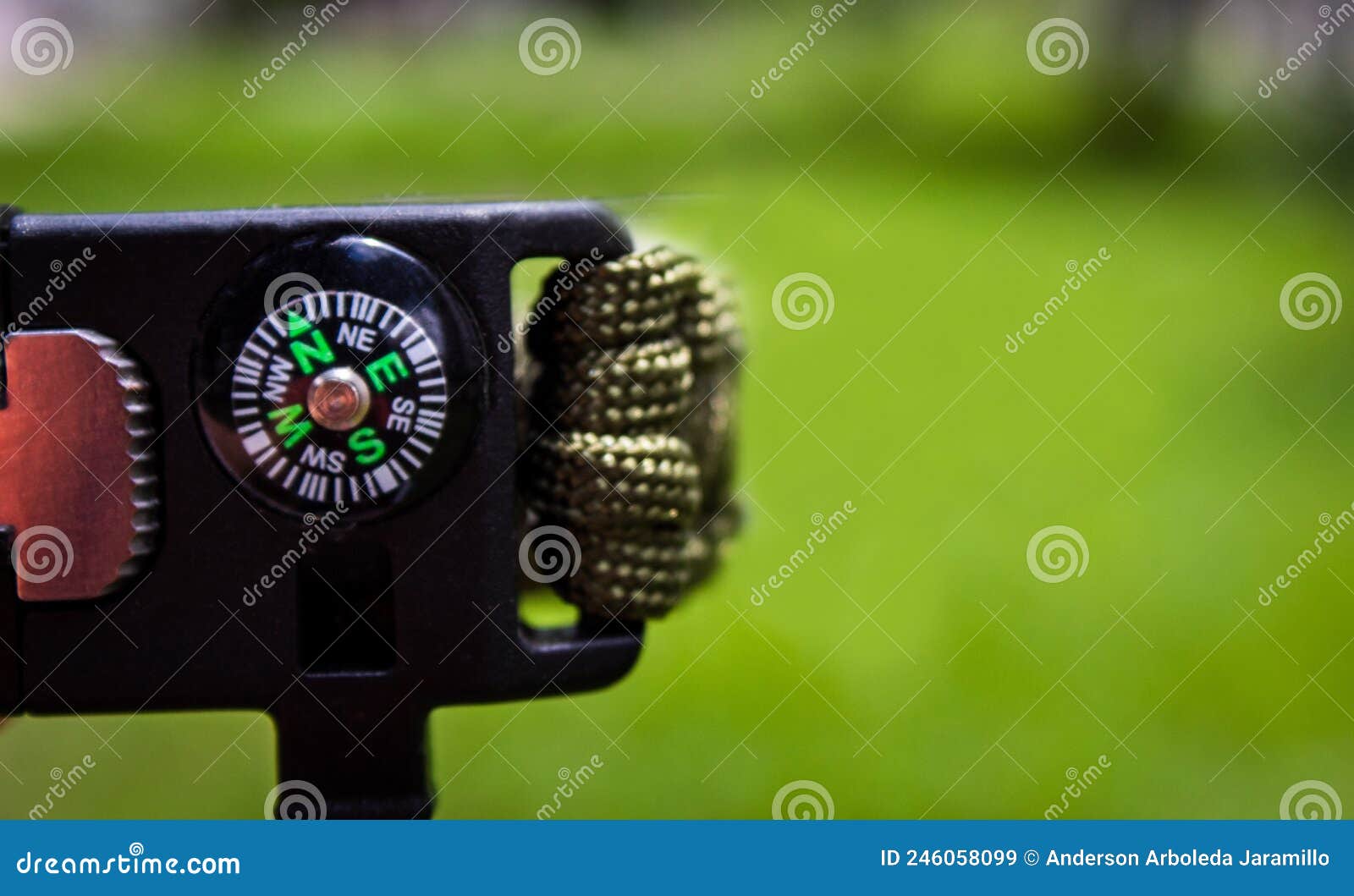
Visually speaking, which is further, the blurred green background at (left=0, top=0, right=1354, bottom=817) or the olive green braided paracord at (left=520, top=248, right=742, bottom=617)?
the blurred green background at (left=0, top=0, right=1354, bottom=817)

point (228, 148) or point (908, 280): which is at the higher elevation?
point (908, 280)

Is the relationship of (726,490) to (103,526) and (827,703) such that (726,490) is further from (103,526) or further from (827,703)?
(827,703)

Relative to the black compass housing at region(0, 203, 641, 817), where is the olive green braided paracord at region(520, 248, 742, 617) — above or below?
above

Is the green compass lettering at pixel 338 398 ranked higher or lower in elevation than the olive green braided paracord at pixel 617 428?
lower

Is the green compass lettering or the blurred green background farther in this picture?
the blurred green background

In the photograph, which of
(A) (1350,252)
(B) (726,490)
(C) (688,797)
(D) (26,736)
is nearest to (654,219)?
(B) (726,490)

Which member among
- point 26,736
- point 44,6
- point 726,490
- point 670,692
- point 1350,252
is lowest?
point 26,736

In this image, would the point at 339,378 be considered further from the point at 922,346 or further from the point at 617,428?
the point at 922,346
